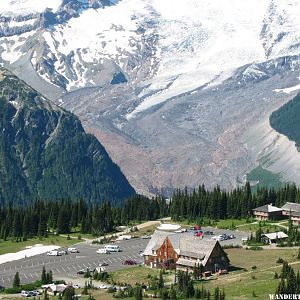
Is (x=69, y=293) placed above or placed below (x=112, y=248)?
below

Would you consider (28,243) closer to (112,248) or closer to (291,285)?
(112,248)

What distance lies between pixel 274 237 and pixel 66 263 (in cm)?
4342

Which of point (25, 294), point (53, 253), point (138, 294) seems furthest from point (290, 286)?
point (53, 253)

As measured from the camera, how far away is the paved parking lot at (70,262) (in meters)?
154

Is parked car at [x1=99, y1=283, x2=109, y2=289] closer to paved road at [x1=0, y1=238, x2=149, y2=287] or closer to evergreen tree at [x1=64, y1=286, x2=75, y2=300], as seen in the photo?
evergreen tree at [x1=64, y1=286, x2=75, y2=300]

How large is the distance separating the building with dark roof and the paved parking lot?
7079mm

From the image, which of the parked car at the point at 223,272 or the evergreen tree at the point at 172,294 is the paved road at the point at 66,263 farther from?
the evergreen tree at the point at 172,294

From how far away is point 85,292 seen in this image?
130125mm

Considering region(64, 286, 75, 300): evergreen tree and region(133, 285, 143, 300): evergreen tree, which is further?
region(64, 286, 75, 300): evergreen tree

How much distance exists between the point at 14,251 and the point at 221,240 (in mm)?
45361

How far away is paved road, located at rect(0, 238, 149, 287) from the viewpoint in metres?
154

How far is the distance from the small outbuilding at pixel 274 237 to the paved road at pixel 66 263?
26811mm

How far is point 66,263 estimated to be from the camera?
166m

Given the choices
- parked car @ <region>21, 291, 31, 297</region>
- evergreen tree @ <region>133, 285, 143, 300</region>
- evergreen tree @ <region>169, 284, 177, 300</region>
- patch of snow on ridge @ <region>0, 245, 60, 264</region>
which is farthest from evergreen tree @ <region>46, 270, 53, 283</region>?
patch of snow on ridge @ <region>0, 245, 60, 264</region>
